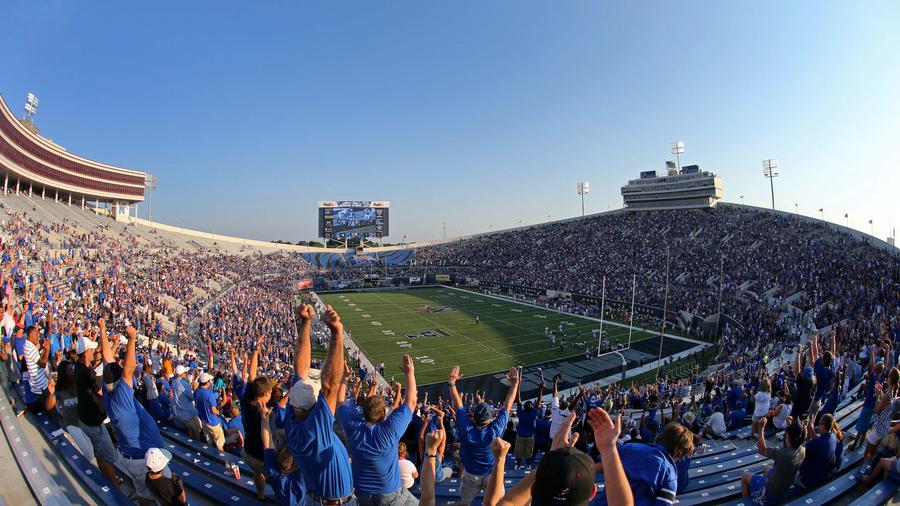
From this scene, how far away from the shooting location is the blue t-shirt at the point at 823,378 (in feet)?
23.4

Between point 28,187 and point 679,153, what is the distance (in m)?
80.8

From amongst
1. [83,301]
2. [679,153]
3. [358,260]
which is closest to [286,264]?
[358,260]

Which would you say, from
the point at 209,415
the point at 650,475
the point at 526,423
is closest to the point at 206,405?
the point at 209,415

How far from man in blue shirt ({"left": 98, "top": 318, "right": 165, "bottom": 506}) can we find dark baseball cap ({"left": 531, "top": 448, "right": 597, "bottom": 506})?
12.6 feet

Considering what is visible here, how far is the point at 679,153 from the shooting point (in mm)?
68000

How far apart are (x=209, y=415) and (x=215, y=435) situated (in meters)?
0.32

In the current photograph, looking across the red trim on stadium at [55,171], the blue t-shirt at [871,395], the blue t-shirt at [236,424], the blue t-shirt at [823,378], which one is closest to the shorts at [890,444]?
the blue t-shirt at [871,395]

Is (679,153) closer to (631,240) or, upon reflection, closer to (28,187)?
(631,240)

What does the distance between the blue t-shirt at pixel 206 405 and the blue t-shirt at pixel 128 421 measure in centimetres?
185

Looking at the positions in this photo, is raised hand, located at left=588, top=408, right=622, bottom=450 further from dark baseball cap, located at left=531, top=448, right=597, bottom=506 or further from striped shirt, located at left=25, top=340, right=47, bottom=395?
striped shirt, located at left=25, top=340, right=47, bottom=395

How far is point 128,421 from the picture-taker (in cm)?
416

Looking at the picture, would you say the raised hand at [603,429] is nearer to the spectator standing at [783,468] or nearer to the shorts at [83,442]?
the spectator standing at [783,468]

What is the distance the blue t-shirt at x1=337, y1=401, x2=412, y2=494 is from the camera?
3008mm

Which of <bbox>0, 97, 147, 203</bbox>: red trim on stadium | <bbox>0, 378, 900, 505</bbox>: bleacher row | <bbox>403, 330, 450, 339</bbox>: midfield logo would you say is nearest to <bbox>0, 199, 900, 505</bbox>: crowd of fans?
<bbox>0, 378, 900, 505</bbox>: bleacher row
